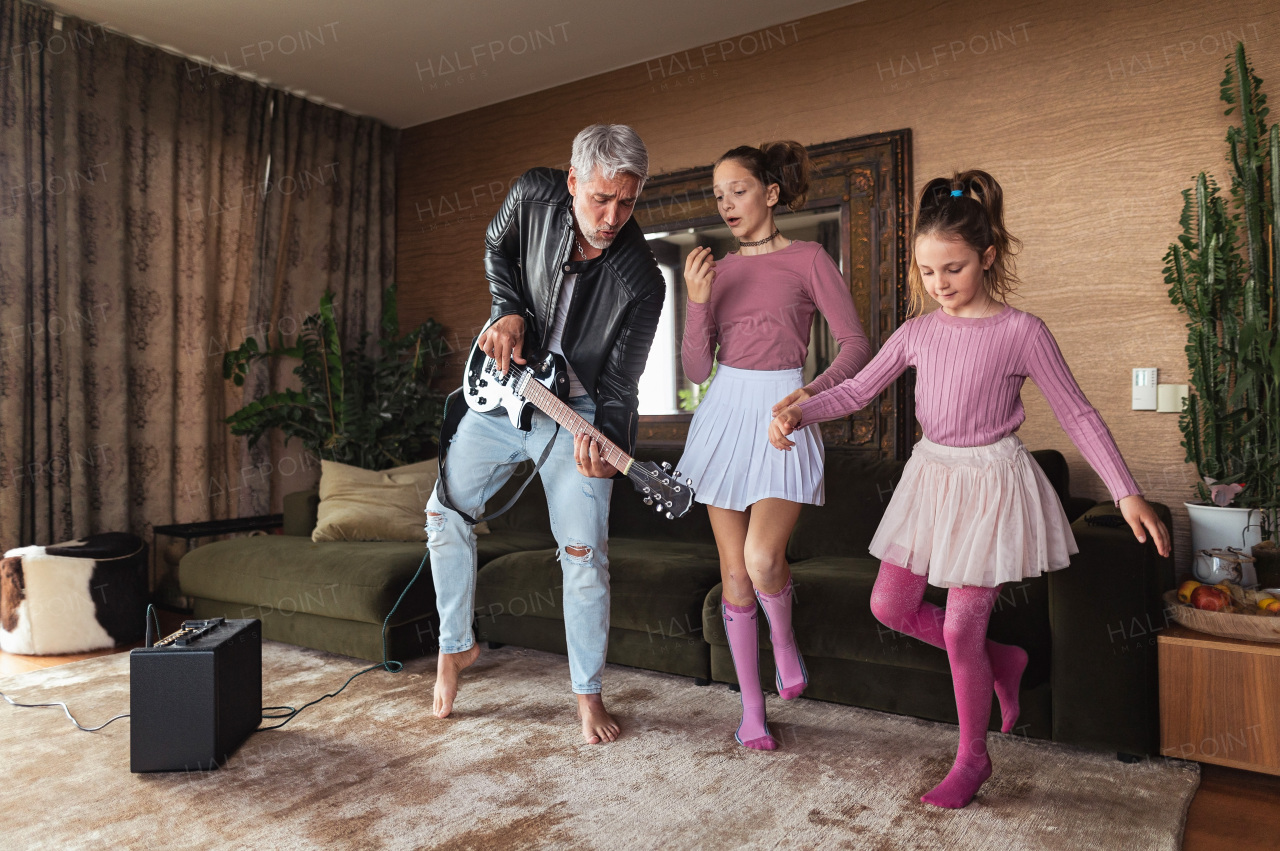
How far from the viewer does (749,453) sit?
2131mm

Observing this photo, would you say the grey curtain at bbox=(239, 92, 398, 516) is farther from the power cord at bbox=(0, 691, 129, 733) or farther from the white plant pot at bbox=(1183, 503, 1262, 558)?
the white plant pot at bbox=(1183, 503, 1262, 558)

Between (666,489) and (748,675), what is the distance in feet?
1.86

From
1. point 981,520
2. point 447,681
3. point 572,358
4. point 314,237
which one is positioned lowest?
point 447,681

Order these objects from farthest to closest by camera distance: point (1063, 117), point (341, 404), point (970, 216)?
1. point (341, 404)
2. point (1063, 117)
3. point (970, 216)

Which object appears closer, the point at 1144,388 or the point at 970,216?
the point at 970,216

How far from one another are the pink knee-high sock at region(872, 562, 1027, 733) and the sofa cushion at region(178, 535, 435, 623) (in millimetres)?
1680

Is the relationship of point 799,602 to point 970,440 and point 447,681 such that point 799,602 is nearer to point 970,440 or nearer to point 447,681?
point 970,440

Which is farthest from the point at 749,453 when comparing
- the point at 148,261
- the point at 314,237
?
the point at 314,237

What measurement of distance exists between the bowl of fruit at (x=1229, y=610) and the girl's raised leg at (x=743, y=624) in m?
1.07

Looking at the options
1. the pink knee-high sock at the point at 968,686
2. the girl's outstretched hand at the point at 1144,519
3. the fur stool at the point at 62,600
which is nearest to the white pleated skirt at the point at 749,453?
the pink knee-high sock at the point at 968,686

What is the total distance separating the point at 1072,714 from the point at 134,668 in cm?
227

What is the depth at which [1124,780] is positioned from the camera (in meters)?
1.98

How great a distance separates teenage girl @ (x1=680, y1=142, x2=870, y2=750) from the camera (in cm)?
210

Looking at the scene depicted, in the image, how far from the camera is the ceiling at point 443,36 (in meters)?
3.62
